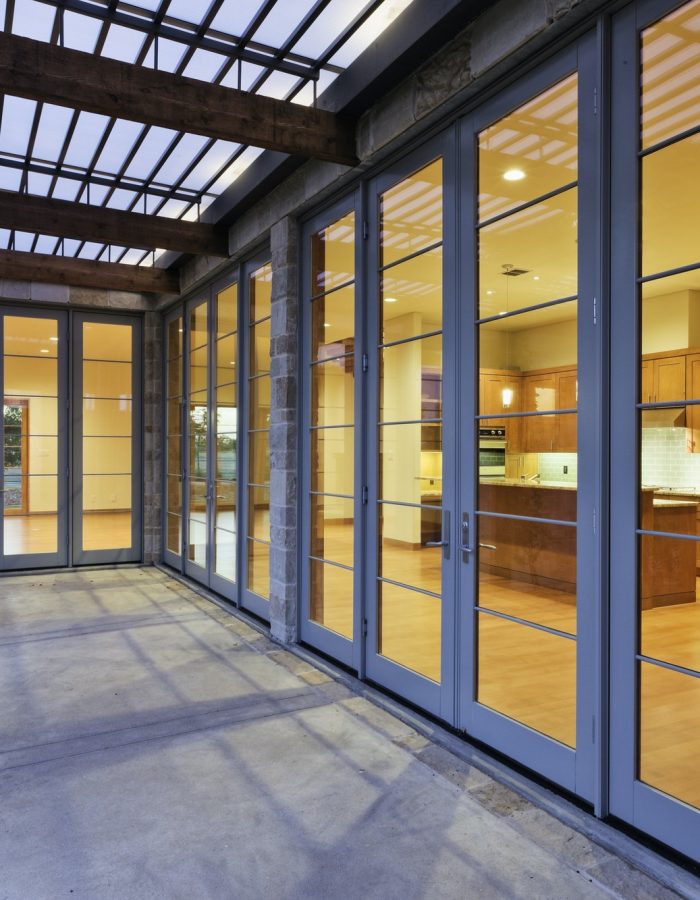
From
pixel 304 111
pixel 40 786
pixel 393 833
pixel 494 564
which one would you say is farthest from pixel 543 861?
pixel 304 111

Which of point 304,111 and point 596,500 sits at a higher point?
point 304,111

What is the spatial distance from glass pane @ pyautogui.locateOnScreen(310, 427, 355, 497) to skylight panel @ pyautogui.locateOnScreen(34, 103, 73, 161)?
2545mm

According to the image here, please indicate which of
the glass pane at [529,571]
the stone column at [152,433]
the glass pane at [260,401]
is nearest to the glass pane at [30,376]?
the stone column at [152,433]

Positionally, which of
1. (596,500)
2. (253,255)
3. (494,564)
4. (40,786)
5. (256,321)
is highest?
(253,255)

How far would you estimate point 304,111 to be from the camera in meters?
3.83

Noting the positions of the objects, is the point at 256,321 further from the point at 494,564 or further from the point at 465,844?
the point at 465,844

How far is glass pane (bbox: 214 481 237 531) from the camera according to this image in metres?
6.35

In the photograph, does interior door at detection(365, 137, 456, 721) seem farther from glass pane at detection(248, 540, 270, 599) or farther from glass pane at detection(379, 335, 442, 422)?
glass pane at detection(248, 540, 270, 599)

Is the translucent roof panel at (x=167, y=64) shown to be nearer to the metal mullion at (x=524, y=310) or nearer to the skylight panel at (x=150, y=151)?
the skylight panel at (x=150, y=151)

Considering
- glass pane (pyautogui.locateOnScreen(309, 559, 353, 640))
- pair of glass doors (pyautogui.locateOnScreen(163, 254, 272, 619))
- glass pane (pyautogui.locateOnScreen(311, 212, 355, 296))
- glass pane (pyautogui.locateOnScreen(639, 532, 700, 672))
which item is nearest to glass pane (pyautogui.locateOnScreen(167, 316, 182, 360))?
pair of glass doors (pyautogui.locateOnScreen(163, 254, 272, 619))

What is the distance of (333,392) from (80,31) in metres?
2.40

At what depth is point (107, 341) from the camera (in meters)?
8.40

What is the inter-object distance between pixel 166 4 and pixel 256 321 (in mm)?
2789

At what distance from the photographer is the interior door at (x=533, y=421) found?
272 centimetres
